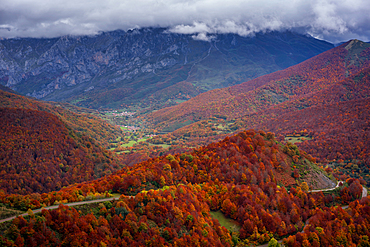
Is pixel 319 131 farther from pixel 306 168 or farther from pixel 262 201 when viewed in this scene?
pixel 262 201

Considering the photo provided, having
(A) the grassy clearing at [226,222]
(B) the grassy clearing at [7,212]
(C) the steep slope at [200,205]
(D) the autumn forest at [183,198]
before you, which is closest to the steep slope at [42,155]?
(D) the autumn forest at [183,198]

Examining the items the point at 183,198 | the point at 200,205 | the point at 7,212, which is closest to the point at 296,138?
the point at 200,205

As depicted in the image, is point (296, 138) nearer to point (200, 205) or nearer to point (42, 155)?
point (200, 205)

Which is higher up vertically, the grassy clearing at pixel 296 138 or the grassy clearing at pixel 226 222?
the grassy clearing at pixel 226 222

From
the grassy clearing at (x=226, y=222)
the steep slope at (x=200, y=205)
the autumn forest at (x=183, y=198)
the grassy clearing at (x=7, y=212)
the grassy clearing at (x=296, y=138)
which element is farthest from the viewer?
the grassy clearing at (x=296, y=138)

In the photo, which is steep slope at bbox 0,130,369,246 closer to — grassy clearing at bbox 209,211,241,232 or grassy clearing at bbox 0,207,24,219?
grassy clearing at bbox 209,211,241,232

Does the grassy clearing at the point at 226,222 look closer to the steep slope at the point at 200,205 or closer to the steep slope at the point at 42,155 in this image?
the steep slope at the point at 200,205

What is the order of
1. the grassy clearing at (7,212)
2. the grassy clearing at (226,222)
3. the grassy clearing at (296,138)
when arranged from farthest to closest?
the grassy clearing at (296,138) → the grassy clearing at (226,222) → the grassy clearing at (7,212)

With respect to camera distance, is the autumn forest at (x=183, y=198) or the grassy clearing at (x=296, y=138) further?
the grassy clearing at (x=296, y=138)
